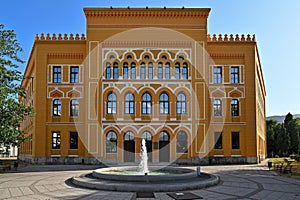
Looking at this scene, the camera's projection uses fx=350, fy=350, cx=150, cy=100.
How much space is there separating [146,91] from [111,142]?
20.6ft

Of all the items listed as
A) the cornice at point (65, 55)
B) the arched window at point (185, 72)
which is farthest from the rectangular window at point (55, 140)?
the arched window at point (185, 72)

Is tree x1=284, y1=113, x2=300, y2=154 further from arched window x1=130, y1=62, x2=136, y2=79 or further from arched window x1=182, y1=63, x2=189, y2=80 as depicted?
arched window x1=130, y1=62, x2=136, y2=79

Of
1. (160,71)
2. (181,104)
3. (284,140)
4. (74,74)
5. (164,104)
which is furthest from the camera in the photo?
(284,140)

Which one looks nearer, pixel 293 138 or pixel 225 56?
pixel 225 56

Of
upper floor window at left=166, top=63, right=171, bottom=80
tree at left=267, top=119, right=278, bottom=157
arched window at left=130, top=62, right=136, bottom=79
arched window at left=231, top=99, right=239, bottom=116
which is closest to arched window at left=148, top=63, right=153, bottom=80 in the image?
arched window at left=130, top=62, right=136, bottom=79

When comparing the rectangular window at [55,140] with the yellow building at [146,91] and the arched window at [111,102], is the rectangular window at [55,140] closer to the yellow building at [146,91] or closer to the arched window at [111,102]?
the yellow building at [146,91]

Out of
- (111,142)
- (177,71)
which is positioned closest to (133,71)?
(177,71)

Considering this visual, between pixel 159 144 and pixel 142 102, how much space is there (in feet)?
15.1

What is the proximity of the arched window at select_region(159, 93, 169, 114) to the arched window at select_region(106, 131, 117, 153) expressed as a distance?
541 cm

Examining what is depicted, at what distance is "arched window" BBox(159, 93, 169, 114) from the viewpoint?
35.8 meters

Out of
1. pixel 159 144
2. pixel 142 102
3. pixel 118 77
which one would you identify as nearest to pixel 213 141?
pixel 159 144

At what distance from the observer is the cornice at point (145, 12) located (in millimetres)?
35969

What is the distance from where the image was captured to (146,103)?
35812 millimetres

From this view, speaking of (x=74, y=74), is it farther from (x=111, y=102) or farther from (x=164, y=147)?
(x=164, y=147)
